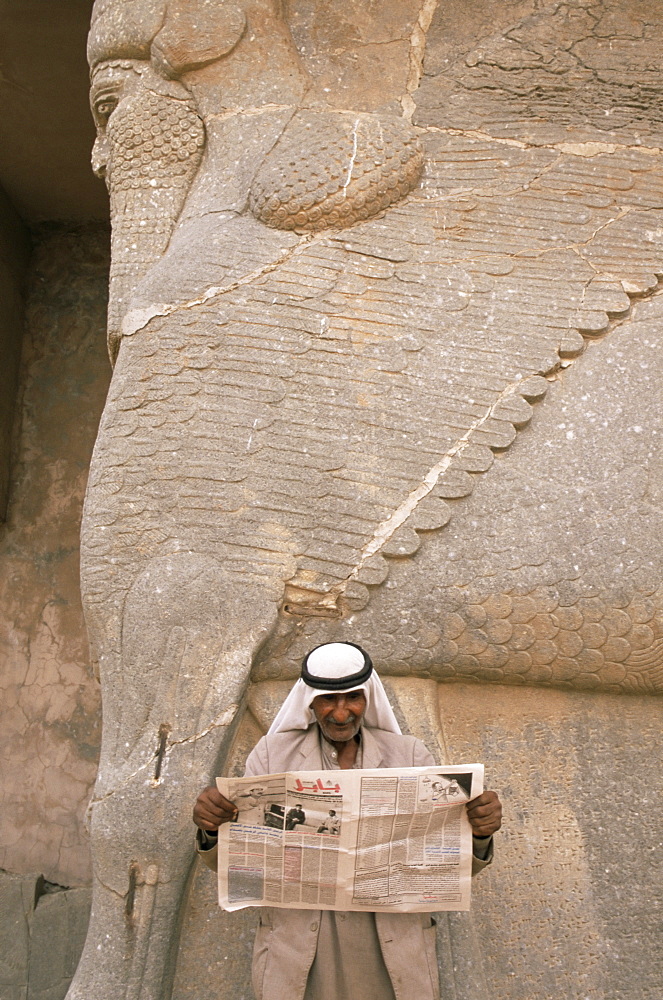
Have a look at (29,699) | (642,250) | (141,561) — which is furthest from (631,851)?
(29,699)

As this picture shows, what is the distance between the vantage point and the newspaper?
2.34 metres

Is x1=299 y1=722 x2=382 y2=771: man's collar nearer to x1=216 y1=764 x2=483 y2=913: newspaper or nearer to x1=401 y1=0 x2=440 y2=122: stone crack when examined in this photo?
x1=216 y1=764 x2=483 y2=913: newspaper

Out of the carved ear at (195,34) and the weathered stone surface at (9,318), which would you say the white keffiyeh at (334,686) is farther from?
the weathered stone surface at (9,318)

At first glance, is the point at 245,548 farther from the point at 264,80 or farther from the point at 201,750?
the point at 264,80

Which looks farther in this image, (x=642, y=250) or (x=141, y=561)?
(x=642, y=250)

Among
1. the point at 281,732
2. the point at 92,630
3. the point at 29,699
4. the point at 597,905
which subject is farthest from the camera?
the point at 29,699

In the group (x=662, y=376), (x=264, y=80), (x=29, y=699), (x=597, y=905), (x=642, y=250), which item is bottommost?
(x=29, y=699)

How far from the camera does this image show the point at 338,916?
2434 millimetres

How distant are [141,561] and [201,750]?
53 centimetres

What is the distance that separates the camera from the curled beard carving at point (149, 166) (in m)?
3.71

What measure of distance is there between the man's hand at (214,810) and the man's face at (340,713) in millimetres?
256

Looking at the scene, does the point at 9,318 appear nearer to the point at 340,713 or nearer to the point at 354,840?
the point at 340,713

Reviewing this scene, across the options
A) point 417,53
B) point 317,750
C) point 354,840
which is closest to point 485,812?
point 354,840

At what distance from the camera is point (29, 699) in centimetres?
532
